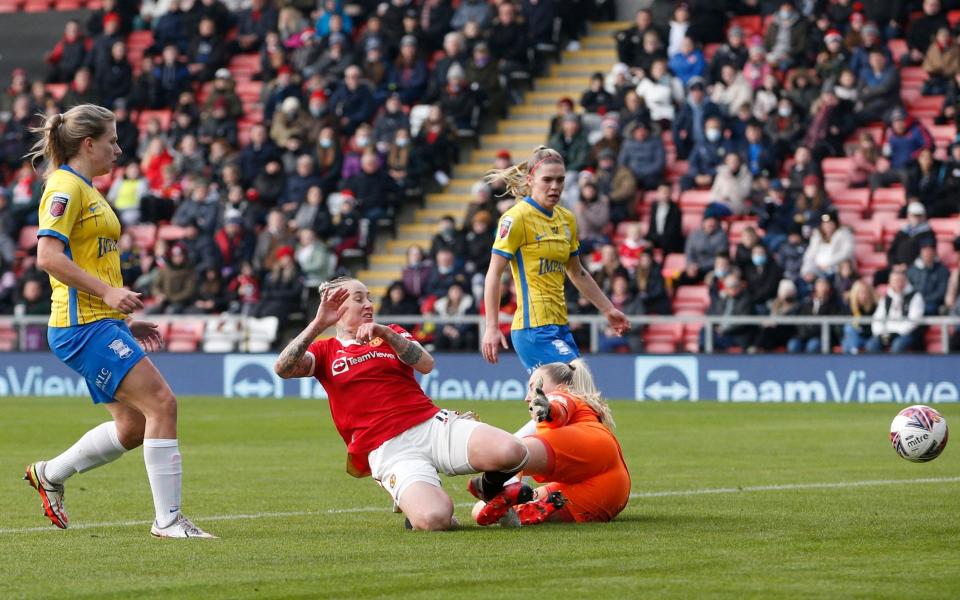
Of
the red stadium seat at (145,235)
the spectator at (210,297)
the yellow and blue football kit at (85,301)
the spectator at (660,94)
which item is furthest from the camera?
the red stadium seat at (145,235)

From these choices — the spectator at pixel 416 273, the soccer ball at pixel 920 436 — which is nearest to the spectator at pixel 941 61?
the spectator at pixel 416 273

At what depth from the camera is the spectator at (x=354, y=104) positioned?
30.3m

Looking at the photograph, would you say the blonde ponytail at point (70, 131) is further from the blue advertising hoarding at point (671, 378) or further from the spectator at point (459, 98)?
the spectator at point (459, 98)

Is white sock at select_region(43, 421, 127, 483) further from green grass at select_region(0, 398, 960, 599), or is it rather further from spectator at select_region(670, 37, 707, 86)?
spectator at select_region(670, 37, 707, 86)

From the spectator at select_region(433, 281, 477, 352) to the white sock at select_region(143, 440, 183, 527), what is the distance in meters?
16.3

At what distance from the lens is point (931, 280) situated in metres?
23.0

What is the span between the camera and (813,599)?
685 cm

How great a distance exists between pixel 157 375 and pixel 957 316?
15569mm

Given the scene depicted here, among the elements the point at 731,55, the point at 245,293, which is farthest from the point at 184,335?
the point at 731,55

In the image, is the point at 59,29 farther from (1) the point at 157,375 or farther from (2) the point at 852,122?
(1) the point at 157,375

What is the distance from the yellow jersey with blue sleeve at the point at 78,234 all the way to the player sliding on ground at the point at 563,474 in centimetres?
237

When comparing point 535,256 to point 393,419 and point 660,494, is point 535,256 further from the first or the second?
point 393,419

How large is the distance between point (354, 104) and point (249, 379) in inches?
234

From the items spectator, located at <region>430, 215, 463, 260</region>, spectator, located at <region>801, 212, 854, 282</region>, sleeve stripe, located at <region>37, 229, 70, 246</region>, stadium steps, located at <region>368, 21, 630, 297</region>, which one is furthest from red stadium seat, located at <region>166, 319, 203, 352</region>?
sleeve stripe, located at <region>37, 229, 70, 246</region>
